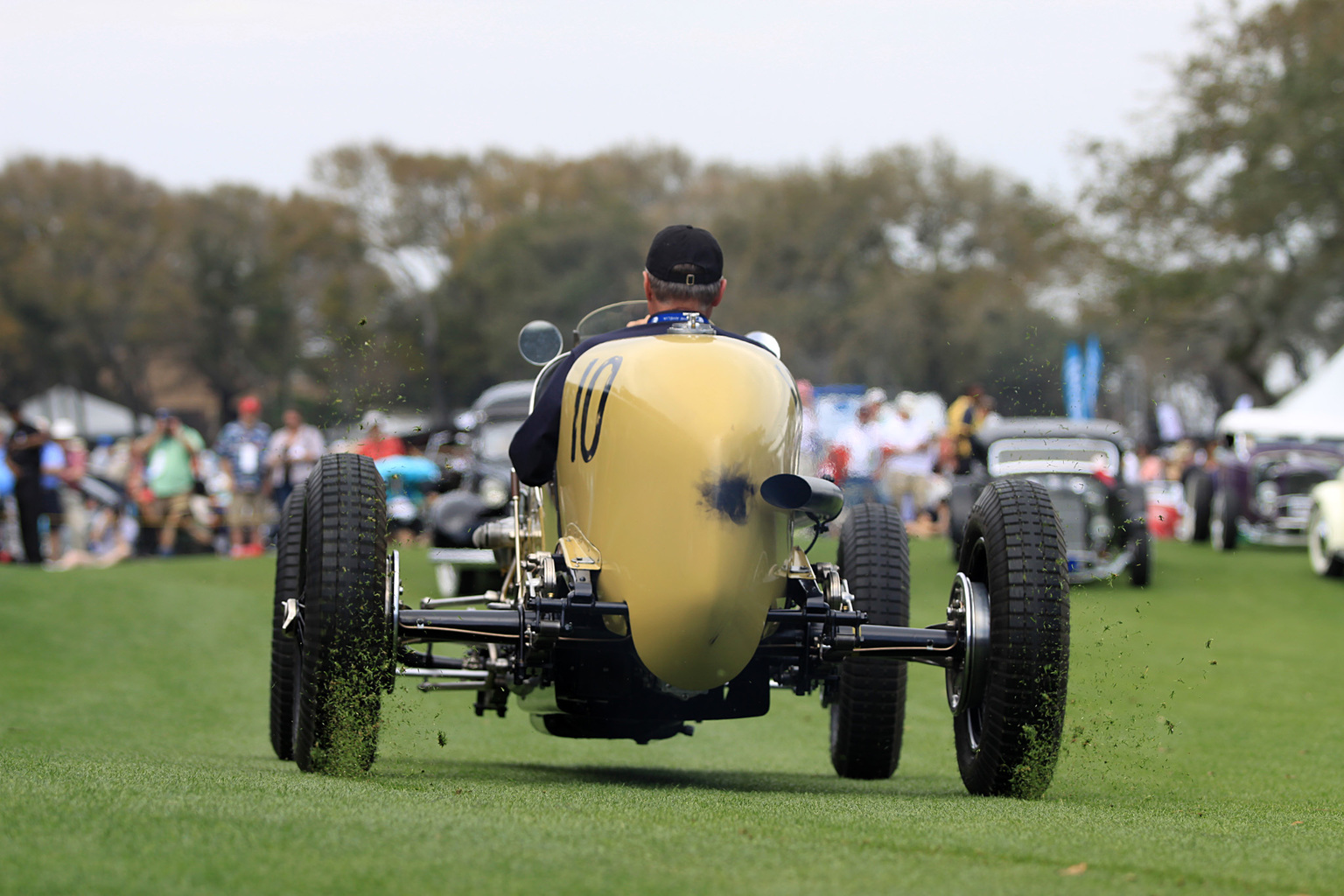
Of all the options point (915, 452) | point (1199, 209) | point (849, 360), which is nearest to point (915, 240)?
point (849, 360)

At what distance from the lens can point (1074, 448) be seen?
16188mm

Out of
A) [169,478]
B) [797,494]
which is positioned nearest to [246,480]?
[169,478]

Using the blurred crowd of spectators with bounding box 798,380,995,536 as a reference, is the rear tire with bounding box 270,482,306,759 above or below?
below

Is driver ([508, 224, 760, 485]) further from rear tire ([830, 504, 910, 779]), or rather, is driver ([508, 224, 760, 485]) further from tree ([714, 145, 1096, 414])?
tree ([714, 145, 1096, 414])

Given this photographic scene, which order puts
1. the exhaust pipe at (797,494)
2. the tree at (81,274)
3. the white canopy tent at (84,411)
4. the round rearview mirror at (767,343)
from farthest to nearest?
the tree at (81,274)
the white canopy tent at (84,411)
the round rearview mirror at (767,343)
the exhaust pipe at (797,494)

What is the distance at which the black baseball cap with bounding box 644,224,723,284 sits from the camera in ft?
17.5

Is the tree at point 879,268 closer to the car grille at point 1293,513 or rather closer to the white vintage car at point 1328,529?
the car grille at point 1293,513

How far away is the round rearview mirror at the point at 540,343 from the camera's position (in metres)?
6.09

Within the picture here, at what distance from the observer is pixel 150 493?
19562 mm

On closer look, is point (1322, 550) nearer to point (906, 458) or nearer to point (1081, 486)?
point (1081, 486)

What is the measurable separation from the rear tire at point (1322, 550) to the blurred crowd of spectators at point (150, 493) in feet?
38.8

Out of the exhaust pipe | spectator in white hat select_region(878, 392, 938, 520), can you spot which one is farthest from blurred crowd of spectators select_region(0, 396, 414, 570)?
the exhaust pipe

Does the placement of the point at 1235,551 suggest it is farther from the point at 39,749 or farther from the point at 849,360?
the point at 849,360

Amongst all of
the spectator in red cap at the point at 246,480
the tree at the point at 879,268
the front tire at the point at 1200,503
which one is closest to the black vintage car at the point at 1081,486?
the front tire at the point at 1200,503
